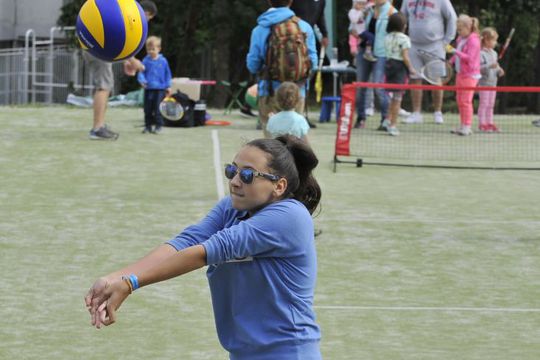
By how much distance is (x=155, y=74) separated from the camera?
16.5 metres

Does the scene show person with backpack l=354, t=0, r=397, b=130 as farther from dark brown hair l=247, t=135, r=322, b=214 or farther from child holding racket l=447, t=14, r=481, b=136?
dark brown hair l=247, t=135, r=322, b=214

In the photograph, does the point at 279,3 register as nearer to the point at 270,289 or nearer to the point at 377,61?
the point at 377,61

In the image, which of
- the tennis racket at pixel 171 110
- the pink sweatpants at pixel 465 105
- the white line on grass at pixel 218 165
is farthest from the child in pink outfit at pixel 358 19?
the white line on grass at pixel 218 165

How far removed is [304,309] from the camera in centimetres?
442

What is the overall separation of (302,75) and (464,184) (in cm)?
208

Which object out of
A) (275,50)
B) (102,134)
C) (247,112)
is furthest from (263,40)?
(247,112)

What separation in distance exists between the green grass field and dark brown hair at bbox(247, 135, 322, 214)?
2.39 meters

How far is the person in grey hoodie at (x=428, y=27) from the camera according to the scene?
17.8 metres

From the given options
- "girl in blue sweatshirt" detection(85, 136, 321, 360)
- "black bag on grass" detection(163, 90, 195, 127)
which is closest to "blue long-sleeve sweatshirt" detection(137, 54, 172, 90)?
"black bag on grass" detection(163, 90, 195, 127)

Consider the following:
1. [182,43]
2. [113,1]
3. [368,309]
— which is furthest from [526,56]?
[368,309]

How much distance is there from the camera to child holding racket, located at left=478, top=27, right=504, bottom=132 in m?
18.2

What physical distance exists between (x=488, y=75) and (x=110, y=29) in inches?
359

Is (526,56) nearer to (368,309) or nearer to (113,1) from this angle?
(113,1)

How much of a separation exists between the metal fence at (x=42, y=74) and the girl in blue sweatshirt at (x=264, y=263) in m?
29.4
